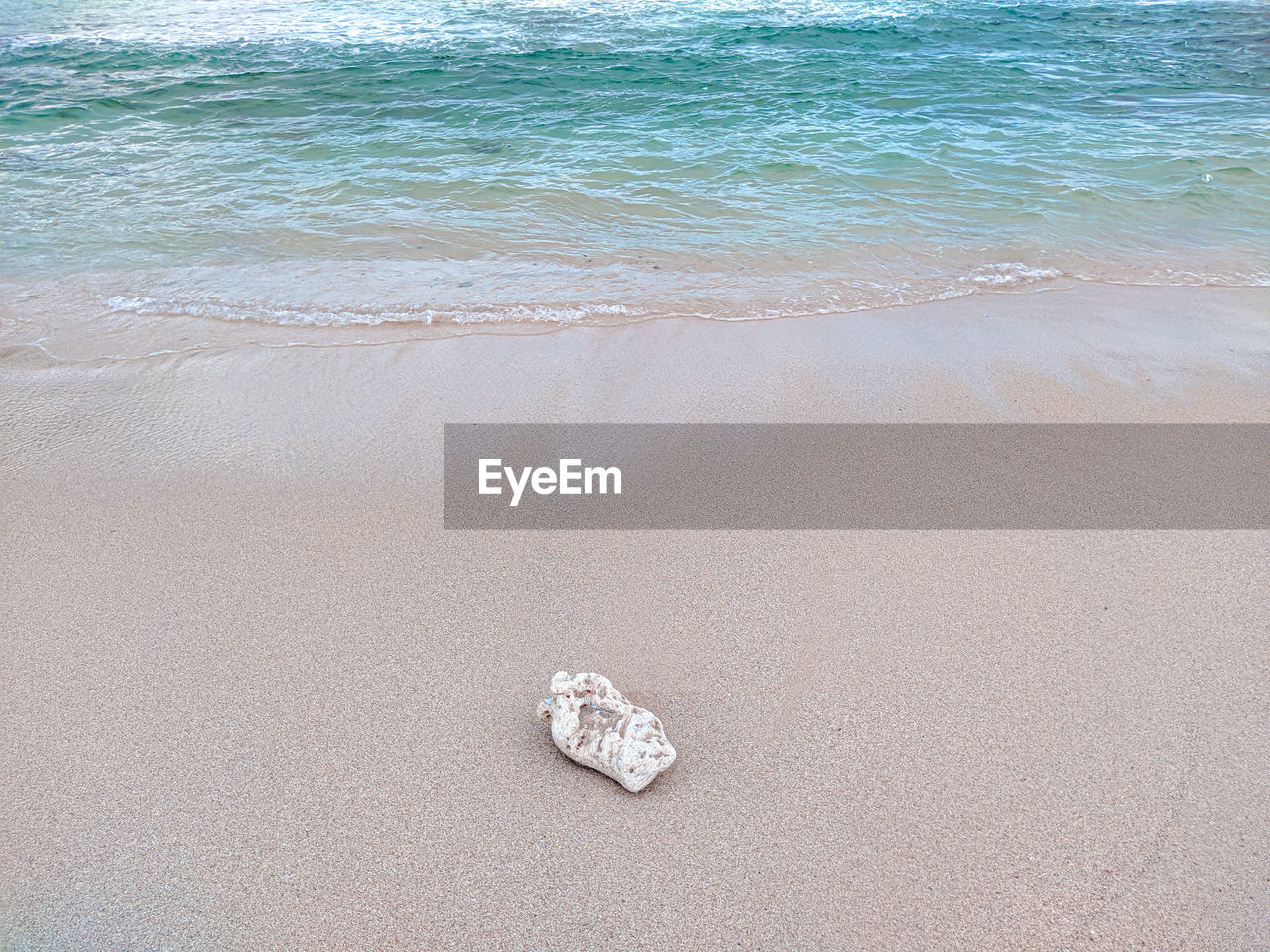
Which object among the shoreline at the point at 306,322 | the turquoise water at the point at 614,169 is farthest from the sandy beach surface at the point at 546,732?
the turquoise water at the point at 614,169

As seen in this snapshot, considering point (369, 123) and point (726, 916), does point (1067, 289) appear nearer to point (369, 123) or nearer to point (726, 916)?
point (726, 916)

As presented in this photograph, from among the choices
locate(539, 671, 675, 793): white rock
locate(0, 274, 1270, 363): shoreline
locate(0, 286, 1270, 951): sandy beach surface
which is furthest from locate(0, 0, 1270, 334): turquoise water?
locate(539, 671, 675, 793): white rock

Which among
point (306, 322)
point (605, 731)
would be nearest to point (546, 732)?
point (605, 731)

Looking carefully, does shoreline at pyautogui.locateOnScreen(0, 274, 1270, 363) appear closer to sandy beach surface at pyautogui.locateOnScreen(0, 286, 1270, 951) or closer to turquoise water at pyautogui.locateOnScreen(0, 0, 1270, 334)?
turquoise water at pyautogui.locateOnScreen(0, 0, 1270, 334)

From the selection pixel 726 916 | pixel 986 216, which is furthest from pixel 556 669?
pixel 986 216

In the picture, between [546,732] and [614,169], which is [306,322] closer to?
[546,732]
